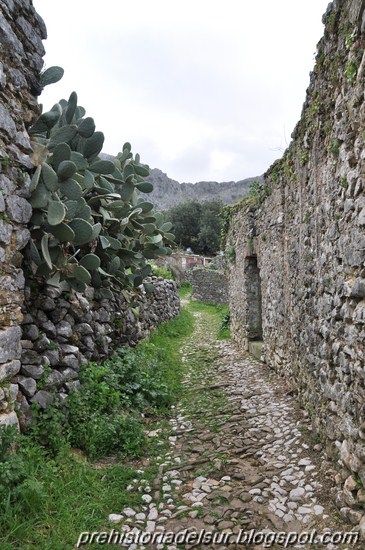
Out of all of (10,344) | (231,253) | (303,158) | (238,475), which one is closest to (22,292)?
(10,344)

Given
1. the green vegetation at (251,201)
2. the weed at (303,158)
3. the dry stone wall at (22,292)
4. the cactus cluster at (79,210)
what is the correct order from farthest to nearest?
the green vegetation at (251,201) < the weed at (303,158) < the cactus cluster at (79,210) < the dry stone wall at (22,292)

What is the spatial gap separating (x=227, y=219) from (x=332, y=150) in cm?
715

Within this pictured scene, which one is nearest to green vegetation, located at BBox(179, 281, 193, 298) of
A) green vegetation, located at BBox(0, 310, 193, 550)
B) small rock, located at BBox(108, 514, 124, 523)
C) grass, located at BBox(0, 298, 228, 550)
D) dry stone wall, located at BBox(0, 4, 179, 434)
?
grass, located at BBox(0, 298, 228, 550)

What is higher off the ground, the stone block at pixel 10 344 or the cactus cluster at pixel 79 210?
the cactus cluster at pixel 79 210

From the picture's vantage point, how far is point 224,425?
4016 millimetres

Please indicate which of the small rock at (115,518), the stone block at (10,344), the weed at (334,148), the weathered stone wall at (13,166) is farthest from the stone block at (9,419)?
the weed at (334,148)

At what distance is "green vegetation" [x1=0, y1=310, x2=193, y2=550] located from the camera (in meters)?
2.21

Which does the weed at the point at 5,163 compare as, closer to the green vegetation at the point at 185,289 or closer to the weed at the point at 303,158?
the weed at the point at 303,158

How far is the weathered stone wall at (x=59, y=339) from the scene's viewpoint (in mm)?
3033

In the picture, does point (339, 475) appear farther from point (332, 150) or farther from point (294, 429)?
point (332, 150)

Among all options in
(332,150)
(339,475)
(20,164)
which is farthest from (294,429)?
(20,164)

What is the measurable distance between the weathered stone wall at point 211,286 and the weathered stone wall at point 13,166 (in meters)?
13.9

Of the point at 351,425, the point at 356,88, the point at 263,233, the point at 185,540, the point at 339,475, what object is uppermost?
the point at 356,88

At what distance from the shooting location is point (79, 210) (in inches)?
Result: 149
